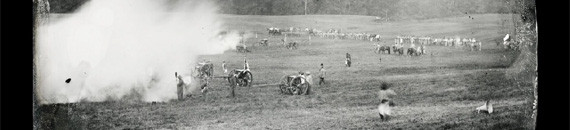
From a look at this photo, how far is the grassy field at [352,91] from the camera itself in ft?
32.7

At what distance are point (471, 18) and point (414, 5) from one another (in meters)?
0.83

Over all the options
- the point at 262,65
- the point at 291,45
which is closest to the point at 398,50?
the point at 291,45

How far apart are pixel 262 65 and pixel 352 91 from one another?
1.29 metres

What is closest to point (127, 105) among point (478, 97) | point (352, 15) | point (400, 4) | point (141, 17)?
point (141, 17)

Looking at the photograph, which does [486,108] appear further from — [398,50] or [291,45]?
[291,45]

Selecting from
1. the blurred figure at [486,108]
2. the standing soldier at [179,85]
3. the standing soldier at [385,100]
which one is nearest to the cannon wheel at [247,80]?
the standing soldier at [179,85]

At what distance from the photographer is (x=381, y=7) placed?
10656mm

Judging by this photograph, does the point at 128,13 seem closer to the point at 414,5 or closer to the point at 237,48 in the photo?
the point at 237,48

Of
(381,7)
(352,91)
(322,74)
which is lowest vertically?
(352,91)

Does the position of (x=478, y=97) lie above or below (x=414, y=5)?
below

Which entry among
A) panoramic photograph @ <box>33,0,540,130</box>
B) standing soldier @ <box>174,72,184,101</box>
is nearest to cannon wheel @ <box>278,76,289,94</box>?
panoramic photograph @ <box>33,0,540,130</box>

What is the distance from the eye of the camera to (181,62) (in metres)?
9.98

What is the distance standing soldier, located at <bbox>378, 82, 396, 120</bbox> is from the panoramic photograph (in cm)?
2

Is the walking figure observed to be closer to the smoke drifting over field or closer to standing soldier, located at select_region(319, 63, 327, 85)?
standing soldier, located at select_region(319, 63, 327, 85)
